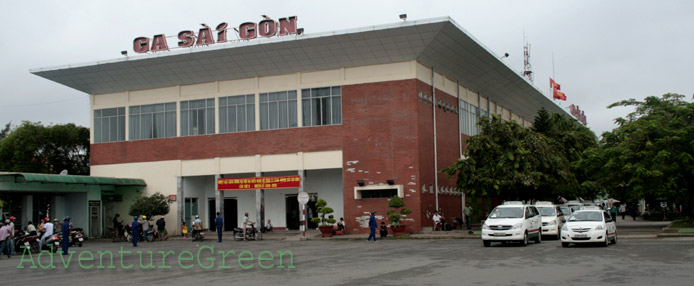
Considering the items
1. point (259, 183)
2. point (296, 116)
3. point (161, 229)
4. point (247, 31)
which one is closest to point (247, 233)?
point (259, 183)

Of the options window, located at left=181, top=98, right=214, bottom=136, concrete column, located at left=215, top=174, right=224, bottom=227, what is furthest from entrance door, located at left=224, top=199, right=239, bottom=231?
window, located at left=181, top=98, right=214, bottom=136

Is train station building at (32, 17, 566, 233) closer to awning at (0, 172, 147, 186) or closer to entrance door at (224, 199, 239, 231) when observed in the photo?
entrance door at (224, 199, 239, 231)

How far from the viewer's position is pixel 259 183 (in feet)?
142

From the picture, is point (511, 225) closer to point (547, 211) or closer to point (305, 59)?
point (547, 211)

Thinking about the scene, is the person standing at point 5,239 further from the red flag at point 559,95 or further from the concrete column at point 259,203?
the red flag at point 559,95

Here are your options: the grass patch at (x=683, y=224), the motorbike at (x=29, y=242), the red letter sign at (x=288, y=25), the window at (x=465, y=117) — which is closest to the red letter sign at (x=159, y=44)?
the red letter sign at (x=288, y=25)

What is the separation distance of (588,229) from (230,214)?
1140 inches

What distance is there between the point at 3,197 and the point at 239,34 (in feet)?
54.7

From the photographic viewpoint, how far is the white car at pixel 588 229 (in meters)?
24.6

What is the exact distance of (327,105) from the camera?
41.8m

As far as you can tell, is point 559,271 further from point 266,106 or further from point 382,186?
point 266,106

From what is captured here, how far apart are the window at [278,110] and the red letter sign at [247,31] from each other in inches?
174

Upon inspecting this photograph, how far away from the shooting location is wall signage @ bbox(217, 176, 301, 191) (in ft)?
139

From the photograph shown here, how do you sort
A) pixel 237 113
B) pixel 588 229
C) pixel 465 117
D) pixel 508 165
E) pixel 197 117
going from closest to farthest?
pixel 588 229
pixel 508 165
pixel 237 113
pixel 197 117
pixel 465 117
